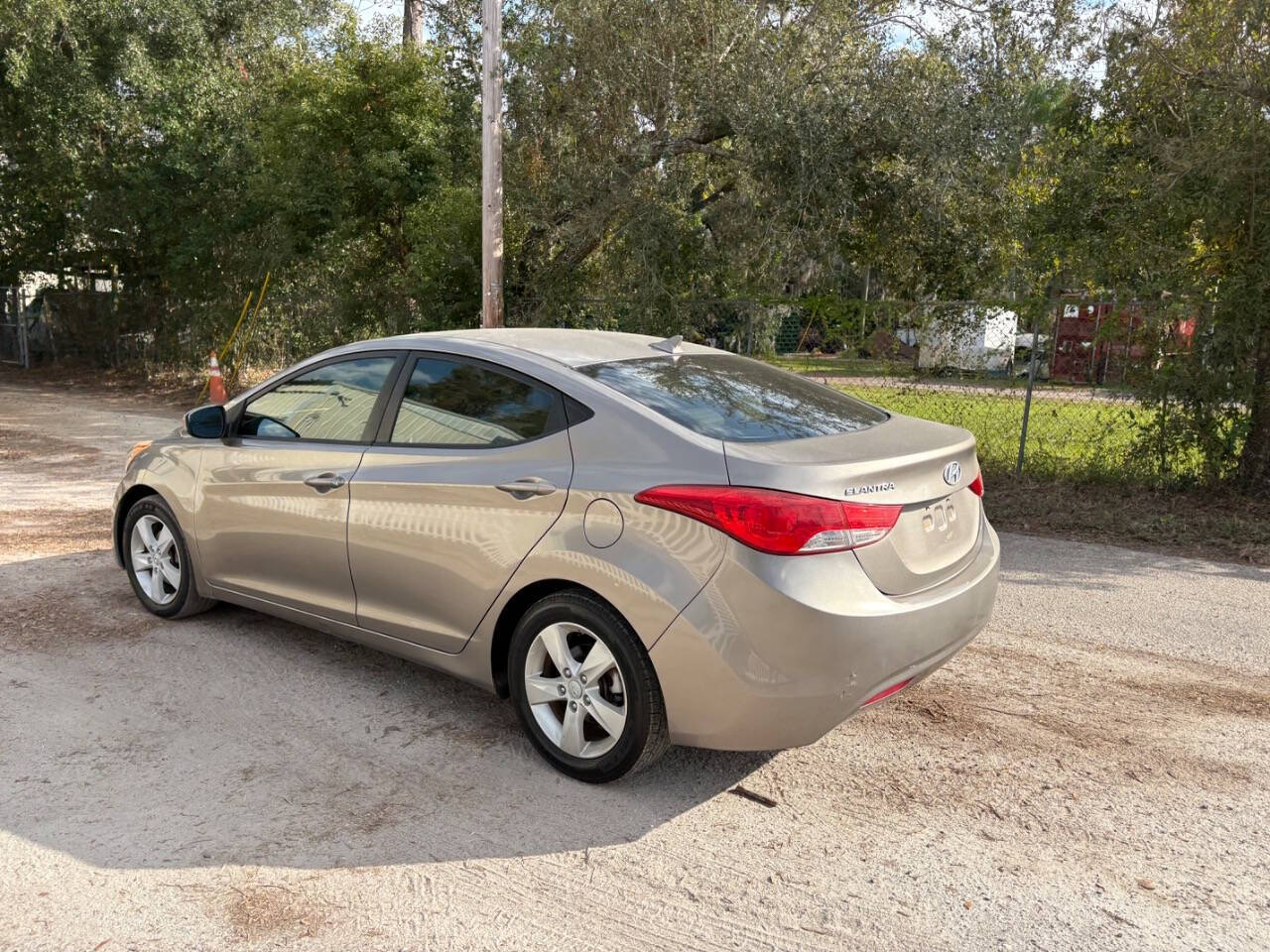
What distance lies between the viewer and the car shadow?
3383 millimetres

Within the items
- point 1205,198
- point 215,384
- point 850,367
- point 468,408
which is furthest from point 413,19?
point 468,408

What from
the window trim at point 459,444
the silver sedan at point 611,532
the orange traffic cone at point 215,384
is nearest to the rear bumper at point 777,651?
the silver sedan at point 611,532

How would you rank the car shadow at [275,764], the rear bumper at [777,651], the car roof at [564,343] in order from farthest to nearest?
the car roof at [564,343] → the car shadow at [275,764] → the rear bumper at [777,651]

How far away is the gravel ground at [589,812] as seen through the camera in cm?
296

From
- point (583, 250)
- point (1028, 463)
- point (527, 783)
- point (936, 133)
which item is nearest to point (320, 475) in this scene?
point (527, 783)

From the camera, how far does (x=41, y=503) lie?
27.7 ft

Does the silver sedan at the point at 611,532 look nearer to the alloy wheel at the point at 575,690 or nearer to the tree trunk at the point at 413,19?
the alloy wheel at the point at 575,690

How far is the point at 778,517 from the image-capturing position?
129 inches

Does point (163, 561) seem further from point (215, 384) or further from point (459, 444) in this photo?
point (215, 384)

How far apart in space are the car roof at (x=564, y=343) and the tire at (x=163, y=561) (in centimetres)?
163

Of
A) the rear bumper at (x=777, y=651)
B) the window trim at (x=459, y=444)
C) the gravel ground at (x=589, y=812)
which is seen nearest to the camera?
the gravel ground at (x=589, y=812)

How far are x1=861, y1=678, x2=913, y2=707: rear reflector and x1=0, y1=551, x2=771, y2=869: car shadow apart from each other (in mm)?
653

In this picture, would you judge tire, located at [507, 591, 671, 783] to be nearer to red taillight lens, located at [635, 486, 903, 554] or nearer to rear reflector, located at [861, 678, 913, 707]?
red taillight lens, located at [635, 486, 903, 554]

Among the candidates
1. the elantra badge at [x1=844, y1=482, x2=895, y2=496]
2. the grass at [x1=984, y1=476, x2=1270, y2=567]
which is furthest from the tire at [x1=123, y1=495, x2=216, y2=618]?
the grass at [x1=984, y1=476, x2=1270, y2=567]
